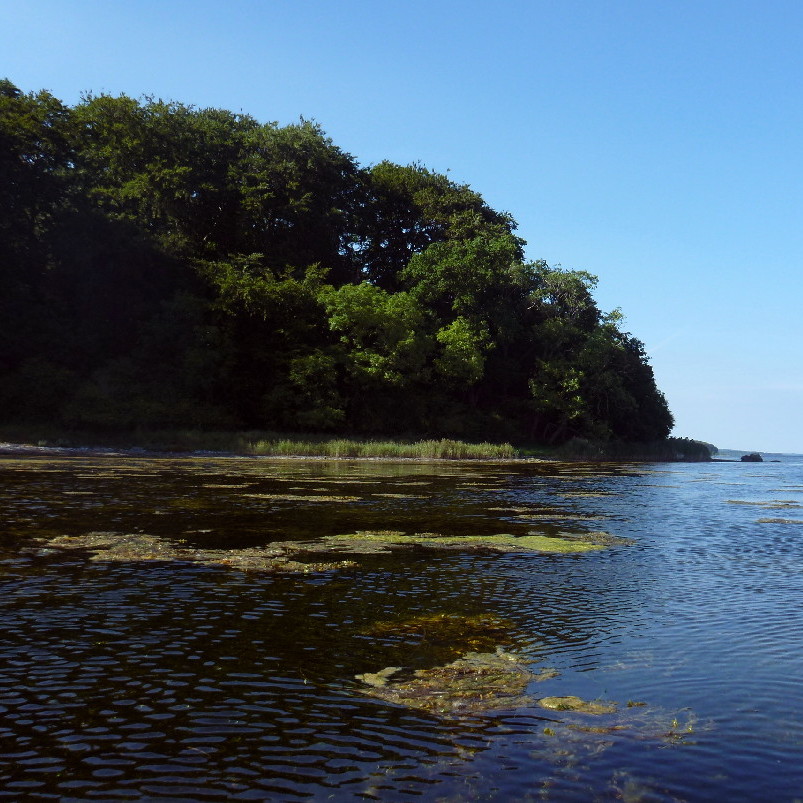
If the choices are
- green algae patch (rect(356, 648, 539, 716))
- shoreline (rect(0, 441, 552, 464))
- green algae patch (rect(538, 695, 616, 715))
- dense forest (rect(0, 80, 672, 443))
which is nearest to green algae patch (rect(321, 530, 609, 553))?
green algae patch (rect(356, 648, 539, 716))

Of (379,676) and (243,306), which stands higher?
(243,306)

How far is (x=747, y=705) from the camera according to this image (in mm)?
6184

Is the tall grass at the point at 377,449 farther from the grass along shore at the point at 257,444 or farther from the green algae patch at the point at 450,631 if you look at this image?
the green algae patch at the point at 450,631

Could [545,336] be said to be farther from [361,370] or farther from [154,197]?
[154,197]

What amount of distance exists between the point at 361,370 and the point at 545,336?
21018 mm

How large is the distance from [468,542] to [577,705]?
30.3 feet

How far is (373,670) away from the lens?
6.86m

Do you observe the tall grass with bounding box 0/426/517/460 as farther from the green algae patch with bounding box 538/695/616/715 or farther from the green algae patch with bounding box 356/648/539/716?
the green algae patch with bounding box 538/695/616/715

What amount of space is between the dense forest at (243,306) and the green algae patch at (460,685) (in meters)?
54.3

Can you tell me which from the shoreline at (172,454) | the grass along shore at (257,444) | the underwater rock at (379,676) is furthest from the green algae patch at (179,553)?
the grass along shore at (257,444)

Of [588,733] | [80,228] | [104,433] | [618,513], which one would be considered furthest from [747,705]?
[80,228]

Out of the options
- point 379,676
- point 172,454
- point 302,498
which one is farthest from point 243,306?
point 379,676

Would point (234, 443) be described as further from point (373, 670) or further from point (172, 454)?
point (373, 670)

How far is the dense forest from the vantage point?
199ft
